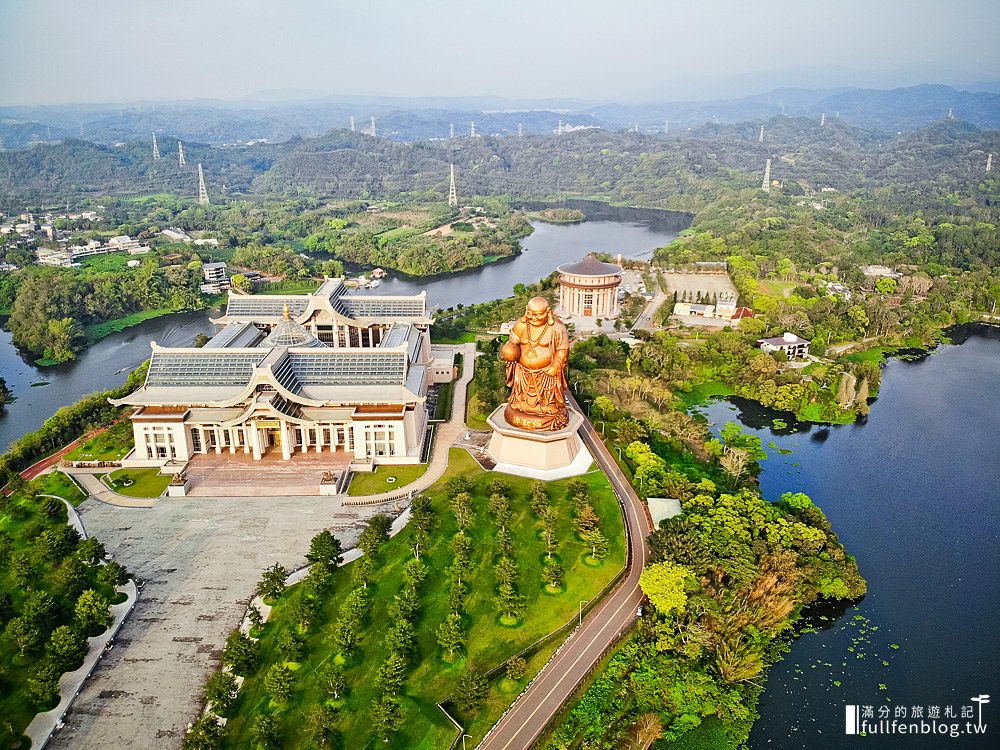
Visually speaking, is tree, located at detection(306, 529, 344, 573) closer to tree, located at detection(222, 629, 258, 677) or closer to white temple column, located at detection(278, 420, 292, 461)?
tree, located at detection(222, 629, 258, 677)

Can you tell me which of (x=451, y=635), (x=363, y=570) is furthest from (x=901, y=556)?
(x=363, y=570)

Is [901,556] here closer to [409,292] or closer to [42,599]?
[42,599]

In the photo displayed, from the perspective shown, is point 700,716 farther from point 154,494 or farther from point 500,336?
point 500,336

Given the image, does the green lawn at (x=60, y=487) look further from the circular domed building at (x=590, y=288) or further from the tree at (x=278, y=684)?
the circular domed building at (x=590, y=288)

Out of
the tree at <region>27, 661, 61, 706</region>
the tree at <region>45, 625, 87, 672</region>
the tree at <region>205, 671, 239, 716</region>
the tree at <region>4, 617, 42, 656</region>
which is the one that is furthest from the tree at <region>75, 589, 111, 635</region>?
the tree at <region>205, 671, 239, 716</region>

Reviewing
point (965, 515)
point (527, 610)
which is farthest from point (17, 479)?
point (965, 515)

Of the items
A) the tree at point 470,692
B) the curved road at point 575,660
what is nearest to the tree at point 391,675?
the tree at point 470,692
